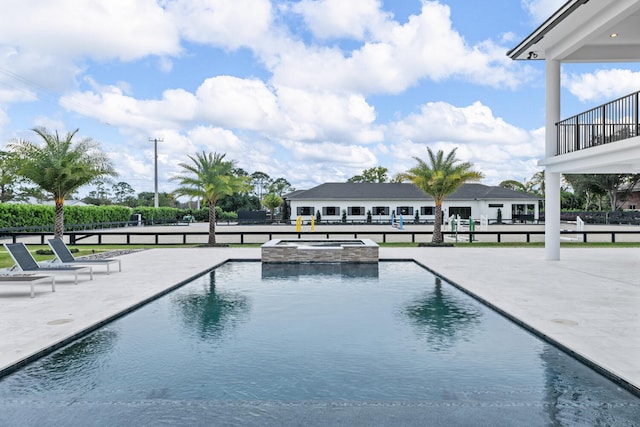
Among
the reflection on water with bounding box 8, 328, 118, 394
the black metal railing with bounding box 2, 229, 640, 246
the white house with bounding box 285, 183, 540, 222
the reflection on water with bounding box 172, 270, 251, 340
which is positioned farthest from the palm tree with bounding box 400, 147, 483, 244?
the white house with bounding box 285, 183, 540, 222

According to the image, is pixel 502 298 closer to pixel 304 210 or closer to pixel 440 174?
pixel 440 174

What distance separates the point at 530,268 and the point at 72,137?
20.0 metres

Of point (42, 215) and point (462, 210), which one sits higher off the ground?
point (462, 210)

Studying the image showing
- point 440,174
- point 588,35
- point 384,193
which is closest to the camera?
point 588,35

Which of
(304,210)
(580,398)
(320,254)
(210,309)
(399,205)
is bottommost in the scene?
(580,398)

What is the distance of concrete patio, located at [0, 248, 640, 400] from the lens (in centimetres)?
707

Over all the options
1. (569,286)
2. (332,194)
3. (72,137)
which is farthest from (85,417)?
(332,194)

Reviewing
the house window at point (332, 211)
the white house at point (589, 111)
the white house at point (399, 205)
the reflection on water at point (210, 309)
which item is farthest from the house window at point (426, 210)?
the reflection on water at point (210, 309)

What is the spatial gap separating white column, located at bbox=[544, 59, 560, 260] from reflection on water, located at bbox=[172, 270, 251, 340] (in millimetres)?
12523

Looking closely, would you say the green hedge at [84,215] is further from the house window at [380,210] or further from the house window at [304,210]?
the house window at [380,210]

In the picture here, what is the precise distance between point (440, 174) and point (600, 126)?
37.2ft

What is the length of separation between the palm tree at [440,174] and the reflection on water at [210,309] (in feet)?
56.6

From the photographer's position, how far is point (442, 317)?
9453 millimetres

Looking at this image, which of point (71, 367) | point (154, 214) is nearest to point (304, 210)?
point (154, 214)
